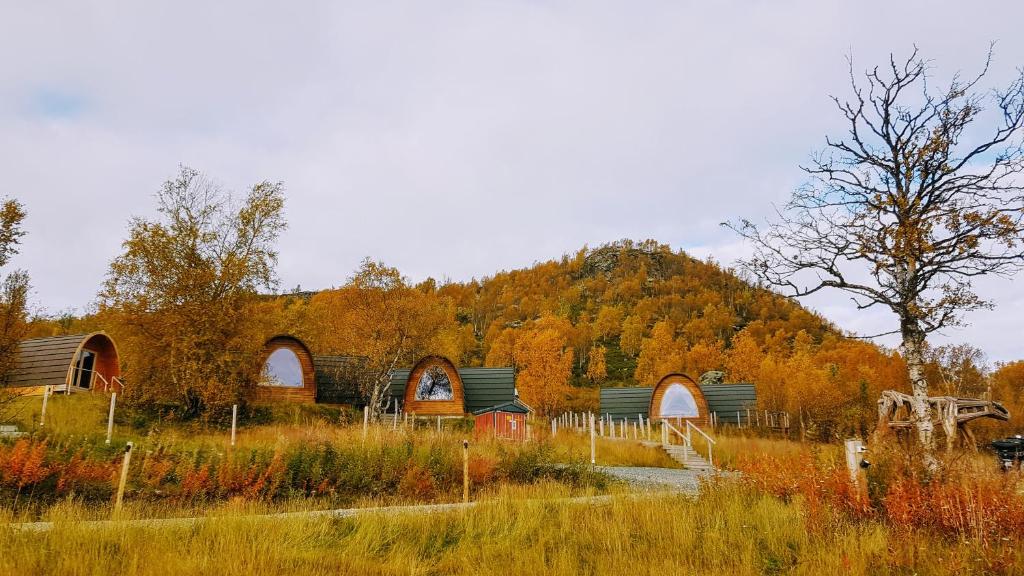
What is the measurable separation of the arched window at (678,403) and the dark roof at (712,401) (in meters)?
2.93

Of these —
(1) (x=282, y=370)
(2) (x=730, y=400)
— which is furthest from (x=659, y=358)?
(1) (x=282, y=370)

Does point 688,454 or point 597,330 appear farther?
point 597,330

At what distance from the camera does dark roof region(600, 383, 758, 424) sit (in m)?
37.8

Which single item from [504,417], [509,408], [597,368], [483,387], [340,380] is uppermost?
[597,368]

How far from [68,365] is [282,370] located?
813cm

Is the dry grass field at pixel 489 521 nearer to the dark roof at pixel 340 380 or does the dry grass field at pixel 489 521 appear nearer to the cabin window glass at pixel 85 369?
the dark roof at pixel 340 380

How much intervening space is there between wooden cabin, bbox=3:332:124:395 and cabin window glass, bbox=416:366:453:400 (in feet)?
Answer: 40.6

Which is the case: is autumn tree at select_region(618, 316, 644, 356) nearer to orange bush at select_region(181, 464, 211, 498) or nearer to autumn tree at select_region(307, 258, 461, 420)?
autumn tree at select_region(307, 258, 461, 420)

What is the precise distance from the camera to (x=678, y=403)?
34312 millimetres

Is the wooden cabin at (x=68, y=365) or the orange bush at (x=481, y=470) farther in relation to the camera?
the wooden cabin at (x=68, y=365)

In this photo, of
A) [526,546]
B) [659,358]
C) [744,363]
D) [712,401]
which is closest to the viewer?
[526,546]

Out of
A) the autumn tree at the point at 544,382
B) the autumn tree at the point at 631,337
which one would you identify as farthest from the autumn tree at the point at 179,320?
the autumn tree at the point at 631,337

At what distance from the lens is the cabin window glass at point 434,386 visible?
29.2 meters

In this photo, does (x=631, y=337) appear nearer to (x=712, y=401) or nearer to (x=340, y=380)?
(x=712, y=401)
